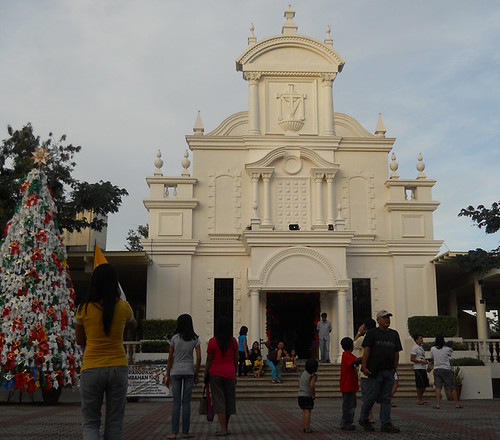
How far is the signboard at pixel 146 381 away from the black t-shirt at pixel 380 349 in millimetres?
8974

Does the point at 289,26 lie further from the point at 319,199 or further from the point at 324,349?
the point at 324,349

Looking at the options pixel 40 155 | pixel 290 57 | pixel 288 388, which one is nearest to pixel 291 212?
pixel 290 57

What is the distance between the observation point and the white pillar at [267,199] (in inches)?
951

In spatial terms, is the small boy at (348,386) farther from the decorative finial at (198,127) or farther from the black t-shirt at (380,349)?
the decorative finial at (198,127)

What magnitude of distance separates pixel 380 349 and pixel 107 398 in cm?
493

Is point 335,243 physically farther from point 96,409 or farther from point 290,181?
point 96,409

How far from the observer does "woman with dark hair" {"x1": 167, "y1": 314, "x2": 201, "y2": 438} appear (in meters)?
8.88

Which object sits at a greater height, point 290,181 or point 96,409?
point 290,181

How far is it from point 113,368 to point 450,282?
24.5 metres

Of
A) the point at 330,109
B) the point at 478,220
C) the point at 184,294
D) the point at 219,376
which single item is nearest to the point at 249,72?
the point at 330,109

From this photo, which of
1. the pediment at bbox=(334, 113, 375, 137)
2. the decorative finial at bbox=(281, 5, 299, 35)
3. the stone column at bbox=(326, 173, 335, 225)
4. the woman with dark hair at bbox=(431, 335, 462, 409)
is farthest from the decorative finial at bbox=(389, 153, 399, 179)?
the woman with dark hair at bbox=(431, 335, 462, 409)

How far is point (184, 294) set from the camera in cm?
2369

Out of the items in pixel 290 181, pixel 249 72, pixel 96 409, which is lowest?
pixel 96 409

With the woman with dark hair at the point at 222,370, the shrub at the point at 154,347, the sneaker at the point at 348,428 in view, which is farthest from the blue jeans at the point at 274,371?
the woman with dark hair at the point at 222,370
